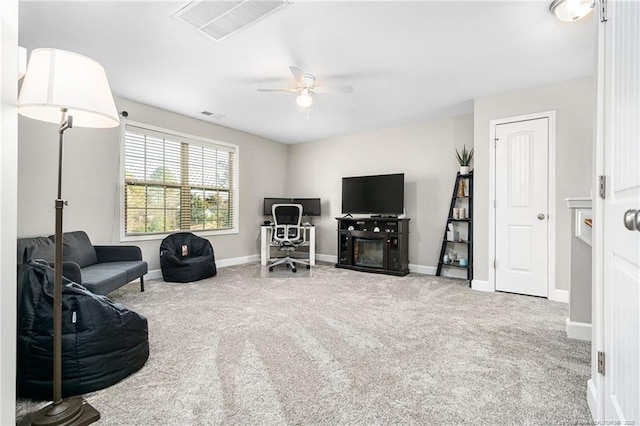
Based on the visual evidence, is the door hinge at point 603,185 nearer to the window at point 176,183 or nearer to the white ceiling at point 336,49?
the white ceiling at point 336,49

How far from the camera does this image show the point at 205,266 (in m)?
4.40

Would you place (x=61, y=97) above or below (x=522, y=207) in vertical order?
above

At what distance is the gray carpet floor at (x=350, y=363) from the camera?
4.91ft

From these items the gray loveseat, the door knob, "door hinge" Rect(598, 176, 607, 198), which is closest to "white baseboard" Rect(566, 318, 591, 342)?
"door hinge" Rect(598, 176, 607, 198)

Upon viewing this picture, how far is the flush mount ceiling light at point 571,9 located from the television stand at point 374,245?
315cm

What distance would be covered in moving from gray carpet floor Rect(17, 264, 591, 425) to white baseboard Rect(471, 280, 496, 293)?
40cm

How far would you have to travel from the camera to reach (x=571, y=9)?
2180 millimetres

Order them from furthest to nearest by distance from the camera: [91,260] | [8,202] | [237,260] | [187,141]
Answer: [237,260] → [187,141] → [91,260] → [8,202]

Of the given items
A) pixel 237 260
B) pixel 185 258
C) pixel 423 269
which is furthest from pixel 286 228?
pixel 423 269

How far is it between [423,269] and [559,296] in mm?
1882

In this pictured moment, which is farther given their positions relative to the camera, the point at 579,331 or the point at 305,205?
the point at 305,205

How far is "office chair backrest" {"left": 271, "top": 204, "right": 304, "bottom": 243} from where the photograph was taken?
205 inches


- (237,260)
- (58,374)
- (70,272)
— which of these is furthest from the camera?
(237,260)

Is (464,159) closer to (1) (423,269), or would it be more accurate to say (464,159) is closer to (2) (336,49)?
(1) (423,269)
